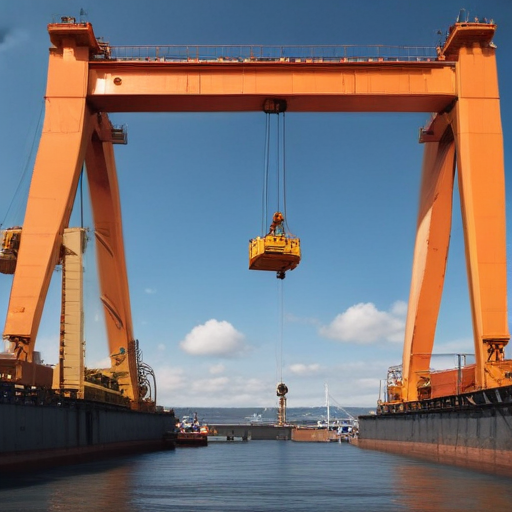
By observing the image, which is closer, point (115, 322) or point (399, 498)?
point (399, 498)

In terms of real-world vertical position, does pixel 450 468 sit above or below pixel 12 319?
below

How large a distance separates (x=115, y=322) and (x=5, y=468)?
65.6 feet

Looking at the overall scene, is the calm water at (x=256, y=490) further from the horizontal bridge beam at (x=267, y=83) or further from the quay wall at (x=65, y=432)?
the horizontal bridge beam at (x=267, y=83)

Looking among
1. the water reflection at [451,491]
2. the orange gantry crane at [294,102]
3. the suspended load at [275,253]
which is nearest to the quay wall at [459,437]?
the water reflection at [451,491]

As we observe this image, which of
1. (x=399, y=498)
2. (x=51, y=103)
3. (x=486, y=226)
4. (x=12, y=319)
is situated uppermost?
(x=51, y=103)

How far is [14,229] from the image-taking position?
3481 centimetres

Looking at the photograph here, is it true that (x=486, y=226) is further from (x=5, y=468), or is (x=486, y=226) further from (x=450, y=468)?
(x=5, y=468)

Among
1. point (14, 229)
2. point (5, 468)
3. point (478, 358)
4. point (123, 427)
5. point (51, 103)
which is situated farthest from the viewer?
point (123, 427)

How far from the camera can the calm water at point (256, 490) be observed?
1577cm

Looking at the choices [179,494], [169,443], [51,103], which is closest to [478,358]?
[179,494]

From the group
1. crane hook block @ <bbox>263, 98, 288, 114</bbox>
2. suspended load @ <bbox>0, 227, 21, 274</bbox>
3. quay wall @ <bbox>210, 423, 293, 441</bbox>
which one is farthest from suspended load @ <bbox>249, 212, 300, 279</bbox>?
quay wall @ <bbox>210, 423, 293, 441</bbox>

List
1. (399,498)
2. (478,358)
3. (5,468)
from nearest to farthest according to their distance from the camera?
(399,498), (5,468), (478,358)

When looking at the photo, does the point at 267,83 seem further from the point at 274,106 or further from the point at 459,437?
the point at 459,437

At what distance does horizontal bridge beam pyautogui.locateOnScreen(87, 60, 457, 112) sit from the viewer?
102 ft
